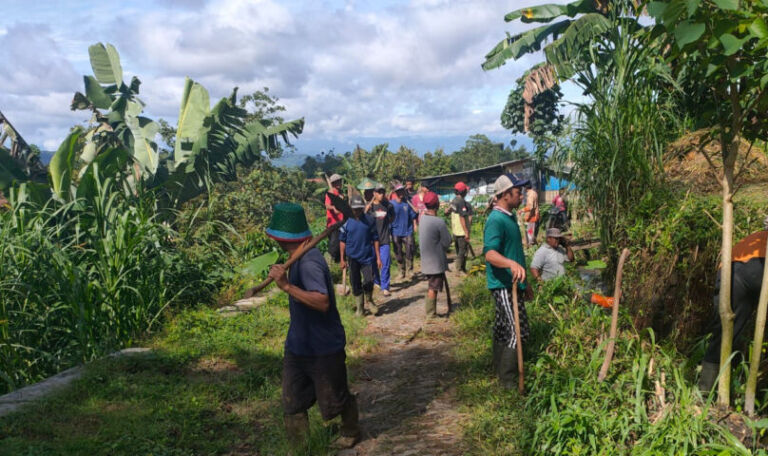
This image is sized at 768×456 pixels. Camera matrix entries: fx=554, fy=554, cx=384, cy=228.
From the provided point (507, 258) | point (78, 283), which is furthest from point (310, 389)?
point (78, 283)

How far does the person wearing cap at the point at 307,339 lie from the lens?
390 centimetres

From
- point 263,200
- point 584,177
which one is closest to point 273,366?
point 584,177

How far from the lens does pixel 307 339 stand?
3951mm

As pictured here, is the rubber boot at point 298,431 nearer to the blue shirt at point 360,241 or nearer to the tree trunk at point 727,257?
the tree trunk at point 727,257

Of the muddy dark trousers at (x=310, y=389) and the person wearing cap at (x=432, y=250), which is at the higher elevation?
the person wearing cap at (x=432, y=250)

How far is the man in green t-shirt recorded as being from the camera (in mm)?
4859

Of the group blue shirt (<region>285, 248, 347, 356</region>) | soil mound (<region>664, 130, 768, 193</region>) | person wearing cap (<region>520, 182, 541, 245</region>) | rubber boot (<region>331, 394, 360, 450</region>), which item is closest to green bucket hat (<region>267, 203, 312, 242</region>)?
blue shirt (<region>285, 248, 347, 356</region>)

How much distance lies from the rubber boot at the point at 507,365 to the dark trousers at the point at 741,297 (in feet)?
4.89

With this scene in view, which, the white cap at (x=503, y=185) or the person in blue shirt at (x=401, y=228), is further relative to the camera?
the person in blue shirt at (x=401, y=228)

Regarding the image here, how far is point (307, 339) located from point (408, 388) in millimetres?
1987

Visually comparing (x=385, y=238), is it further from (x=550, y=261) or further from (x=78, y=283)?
(x=78, y=283)

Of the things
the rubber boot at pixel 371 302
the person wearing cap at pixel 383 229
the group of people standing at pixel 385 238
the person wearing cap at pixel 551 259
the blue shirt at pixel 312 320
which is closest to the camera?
the blue shirt at pixel 312 320

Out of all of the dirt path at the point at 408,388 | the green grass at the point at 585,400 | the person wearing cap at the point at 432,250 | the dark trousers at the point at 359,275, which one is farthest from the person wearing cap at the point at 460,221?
the green grass at the point at 585,400

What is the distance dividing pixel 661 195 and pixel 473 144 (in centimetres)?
6561
